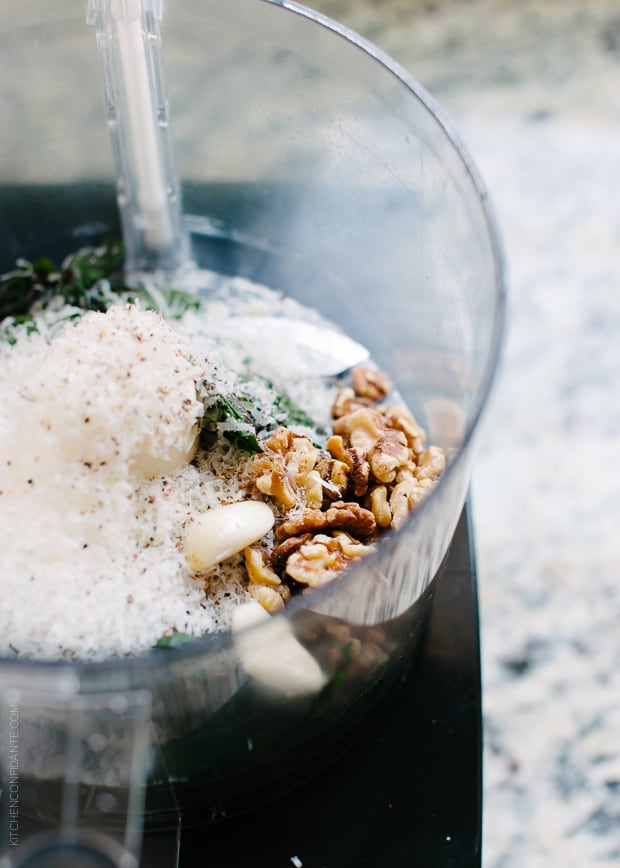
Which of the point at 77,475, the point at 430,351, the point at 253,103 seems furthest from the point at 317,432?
the point at 253,103

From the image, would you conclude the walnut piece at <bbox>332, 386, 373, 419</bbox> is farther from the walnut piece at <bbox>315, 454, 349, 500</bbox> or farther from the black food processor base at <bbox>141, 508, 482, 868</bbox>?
the black food processor base at <bbox>141, 508, 482, 868</bbox>

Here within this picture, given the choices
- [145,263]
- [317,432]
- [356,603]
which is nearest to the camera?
[356,603]

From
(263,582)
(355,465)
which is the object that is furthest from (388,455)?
(263,582)

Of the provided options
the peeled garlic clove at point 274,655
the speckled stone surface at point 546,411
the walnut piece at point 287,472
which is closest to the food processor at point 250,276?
the peeled garlic clove at point 274,655

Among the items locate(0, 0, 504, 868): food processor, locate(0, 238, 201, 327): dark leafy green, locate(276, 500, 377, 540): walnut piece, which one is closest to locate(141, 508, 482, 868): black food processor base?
locate(0, 0, 504, 868): food processor

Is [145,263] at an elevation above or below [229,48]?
below

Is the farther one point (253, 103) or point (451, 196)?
point (253, 103)

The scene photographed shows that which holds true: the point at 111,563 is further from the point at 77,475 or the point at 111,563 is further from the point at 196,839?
the point at 196,839
